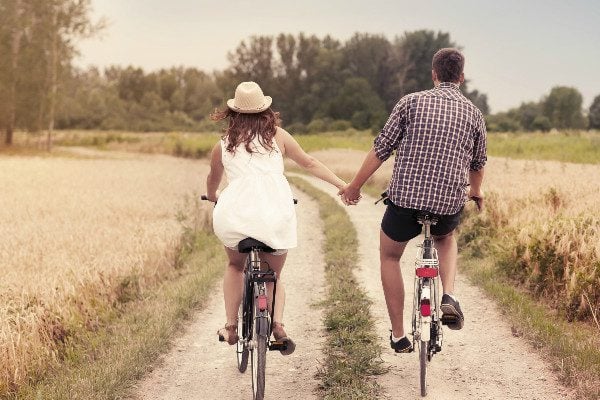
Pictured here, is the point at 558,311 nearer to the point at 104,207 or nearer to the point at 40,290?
the point at 40,290

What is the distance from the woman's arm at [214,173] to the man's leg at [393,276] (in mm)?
1380

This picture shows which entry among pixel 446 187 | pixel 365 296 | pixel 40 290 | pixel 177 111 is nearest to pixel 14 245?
pixel 40 290

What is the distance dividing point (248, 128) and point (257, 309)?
4.22 feet

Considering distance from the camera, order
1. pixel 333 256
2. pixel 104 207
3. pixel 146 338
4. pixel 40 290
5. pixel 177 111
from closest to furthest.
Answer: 1. pixel 146 338
2. pixel 40 290
3. pixel 333 256
4. pixel 104 207
5. pixel 177 111

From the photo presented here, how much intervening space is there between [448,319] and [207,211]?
10.1 m

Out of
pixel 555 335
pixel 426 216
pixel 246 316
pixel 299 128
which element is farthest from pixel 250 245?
pixel 299 128

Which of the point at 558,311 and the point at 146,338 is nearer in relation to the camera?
the point at 146,338

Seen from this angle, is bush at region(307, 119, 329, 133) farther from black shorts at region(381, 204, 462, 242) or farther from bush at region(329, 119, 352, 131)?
black shorts at region(381, 204, 462, 242)

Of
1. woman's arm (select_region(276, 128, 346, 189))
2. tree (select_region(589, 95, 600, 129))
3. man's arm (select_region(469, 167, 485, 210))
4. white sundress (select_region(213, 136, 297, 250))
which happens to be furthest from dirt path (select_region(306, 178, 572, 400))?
tree (select_region(589, 95, 600, 129))

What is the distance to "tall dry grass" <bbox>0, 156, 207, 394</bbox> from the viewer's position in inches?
250

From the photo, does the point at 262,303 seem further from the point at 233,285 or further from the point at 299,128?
the point at 299,128

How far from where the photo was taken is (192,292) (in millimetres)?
8391

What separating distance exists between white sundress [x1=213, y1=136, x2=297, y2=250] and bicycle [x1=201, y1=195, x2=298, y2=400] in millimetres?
106

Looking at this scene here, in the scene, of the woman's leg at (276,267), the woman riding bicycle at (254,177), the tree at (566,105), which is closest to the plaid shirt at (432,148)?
the woman riding bicycle at (254,177)
